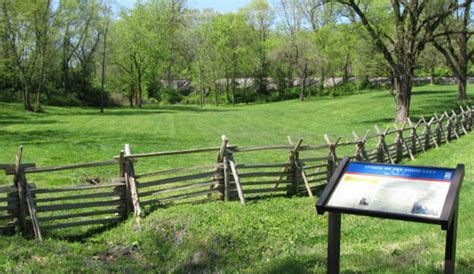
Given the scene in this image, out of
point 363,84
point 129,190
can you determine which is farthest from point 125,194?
point 363,84

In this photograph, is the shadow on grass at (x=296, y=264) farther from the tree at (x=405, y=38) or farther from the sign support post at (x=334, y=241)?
the tree at (x=405, y=38)

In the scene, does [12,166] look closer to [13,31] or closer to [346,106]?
[13,31]

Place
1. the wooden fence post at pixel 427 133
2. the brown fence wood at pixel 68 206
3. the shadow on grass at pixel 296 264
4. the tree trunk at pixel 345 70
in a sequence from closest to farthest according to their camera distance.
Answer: the shadow on grass at pixel 296 264, the brown fence wood at pixel 68 206, the wooden fence post at pixel 427 133, the tree trunk at pixel 345 70

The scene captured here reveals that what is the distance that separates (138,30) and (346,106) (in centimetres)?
2505

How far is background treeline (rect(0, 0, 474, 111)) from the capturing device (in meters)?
44.6

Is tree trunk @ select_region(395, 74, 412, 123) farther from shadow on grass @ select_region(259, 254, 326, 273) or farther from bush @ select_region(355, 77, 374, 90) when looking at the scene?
bush @ select_region(355, 77, 374, 90)

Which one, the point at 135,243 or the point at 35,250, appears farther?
the point at 135,243

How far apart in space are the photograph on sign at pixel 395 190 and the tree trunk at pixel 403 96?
23.7 m

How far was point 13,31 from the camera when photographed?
3631 cm

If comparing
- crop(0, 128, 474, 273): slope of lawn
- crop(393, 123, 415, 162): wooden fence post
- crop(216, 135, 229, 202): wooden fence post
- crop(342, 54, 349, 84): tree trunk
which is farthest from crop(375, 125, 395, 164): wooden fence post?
crop(342, 54, 349, 84): tree trunk

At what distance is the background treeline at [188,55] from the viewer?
44.6m

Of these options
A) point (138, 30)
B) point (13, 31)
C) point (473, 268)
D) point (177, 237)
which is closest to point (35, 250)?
point (177, 237)

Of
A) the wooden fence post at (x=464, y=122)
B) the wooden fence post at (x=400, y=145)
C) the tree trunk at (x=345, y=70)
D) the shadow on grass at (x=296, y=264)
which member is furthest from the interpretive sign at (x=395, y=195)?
the tree trunk at (x=345, y=70)

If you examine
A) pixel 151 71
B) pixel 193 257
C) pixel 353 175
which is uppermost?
pixel 151 71
